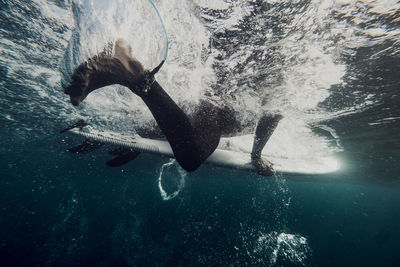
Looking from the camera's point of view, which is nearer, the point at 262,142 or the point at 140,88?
the point at 140,88

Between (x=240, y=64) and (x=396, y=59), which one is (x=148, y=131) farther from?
(x=396, y=59)

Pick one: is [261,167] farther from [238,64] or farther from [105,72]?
[105,72]

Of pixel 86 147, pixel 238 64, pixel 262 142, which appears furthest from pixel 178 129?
pixel 86 147

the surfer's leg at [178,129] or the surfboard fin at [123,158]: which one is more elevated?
the surfer's leg at [178,129]

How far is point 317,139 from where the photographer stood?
11.6 meters

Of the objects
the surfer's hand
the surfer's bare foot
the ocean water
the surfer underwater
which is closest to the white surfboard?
the surfer's hand

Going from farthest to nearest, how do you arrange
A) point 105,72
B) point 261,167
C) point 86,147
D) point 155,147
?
point 261,167 < point 86,147 < point 155,147 < point 105,72

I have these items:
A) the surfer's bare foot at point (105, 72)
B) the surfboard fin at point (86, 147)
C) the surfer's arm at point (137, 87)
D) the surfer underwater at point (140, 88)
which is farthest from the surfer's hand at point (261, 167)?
the surfboard fin at point (86, 147)

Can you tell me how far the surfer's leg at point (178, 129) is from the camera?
A: 7.25 ft

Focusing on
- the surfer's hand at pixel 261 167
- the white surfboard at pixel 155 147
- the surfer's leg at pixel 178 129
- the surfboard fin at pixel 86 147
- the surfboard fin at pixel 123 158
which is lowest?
the surfboard fin at pixel 86 147

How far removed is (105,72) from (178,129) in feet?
3.45

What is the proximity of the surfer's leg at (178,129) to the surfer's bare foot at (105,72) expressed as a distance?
261 mm

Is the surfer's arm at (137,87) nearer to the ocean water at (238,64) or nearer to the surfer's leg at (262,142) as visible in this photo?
the ocean water at (238,64)

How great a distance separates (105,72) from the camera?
202 cm
